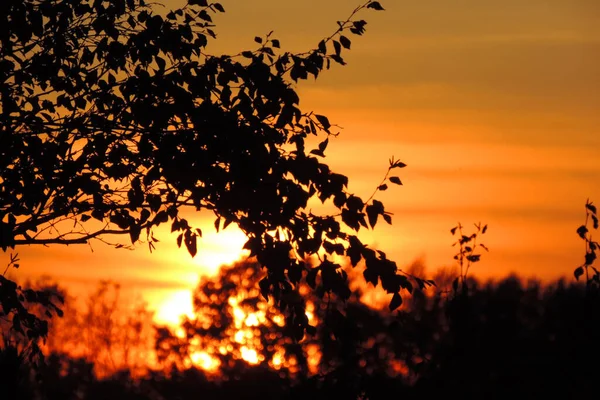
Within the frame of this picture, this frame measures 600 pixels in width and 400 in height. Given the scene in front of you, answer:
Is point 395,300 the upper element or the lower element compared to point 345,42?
lower

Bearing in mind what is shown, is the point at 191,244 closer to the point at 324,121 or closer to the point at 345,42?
the point at 324,121

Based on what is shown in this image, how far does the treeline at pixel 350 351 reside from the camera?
1454cm

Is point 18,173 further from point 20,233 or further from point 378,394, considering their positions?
point 378,394

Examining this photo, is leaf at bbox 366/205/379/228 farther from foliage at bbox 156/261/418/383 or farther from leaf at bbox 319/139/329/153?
foliage at bbox 156/261/418/383

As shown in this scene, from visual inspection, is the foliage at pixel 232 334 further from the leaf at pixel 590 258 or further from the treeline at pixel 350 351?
Result: the leaf at pixel 590 258

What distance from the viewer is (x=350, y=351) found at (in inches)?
533

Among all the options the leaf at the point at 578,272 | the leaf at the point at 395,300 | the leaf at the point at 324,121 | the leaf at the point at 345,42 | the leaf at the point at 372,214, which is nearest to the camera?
the leaf at the point at 395,300

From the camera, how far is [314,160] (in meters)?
11.3

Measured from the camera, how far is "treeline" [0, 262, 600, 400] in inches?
572

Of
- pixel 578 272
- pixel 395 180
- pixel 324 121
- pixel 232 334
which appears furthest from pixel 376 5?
pixel 232 334

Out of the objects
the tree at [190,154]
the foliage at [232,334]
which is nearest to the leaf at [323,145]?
the tree at [190,154]

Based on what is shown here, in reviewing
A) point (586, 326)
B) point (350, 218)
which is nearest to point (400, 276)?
point (350, 218)

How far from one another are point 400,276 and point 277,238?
59.1 inches

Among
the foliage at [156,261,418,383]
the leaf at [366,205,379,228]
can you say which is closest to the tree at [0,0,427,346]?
the leaf at [366,205,379,228]
